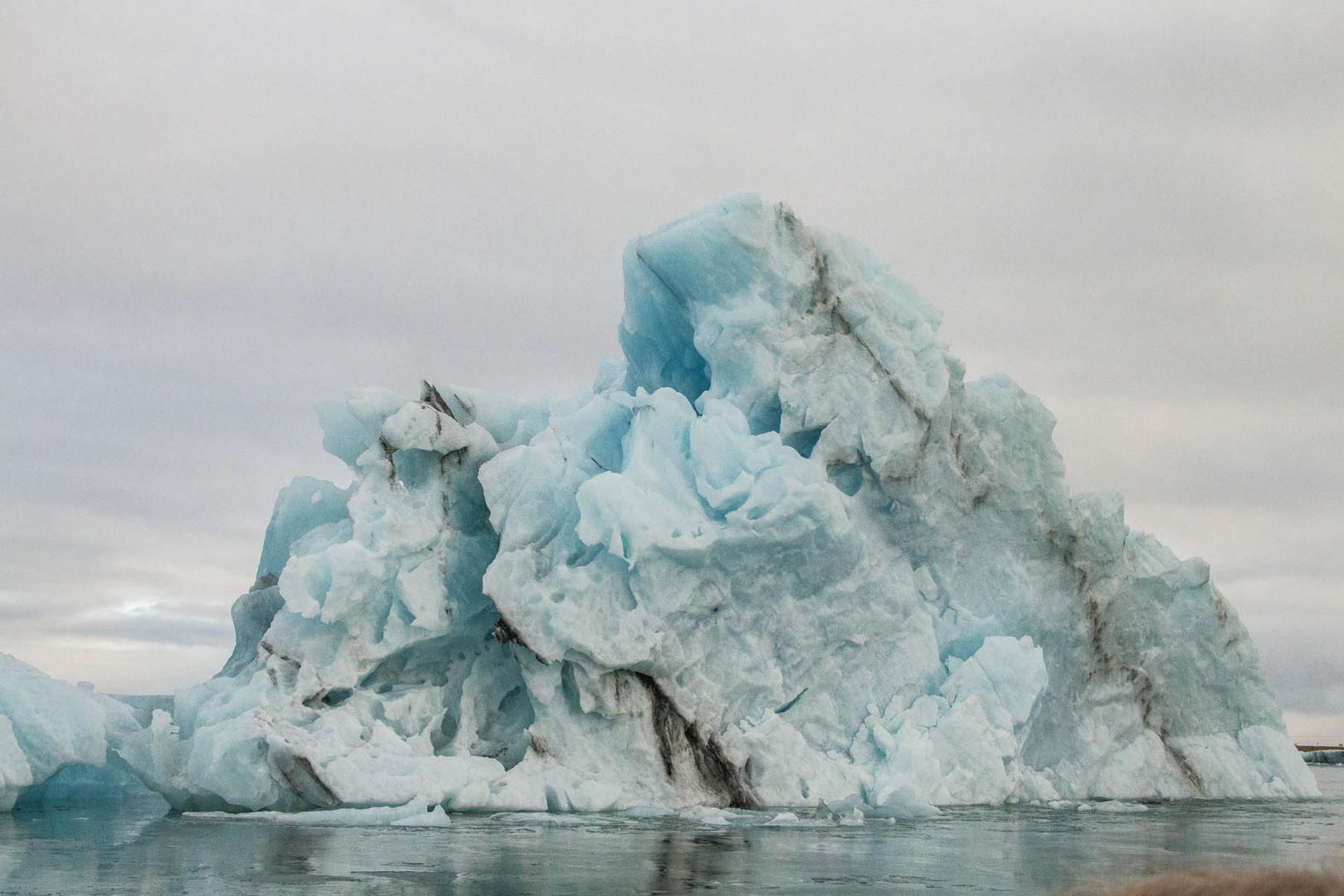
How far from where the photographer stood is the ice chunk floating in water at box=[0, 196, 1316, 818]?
43.6 feet

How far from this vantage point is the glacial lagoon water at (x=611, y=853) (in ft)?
24.6

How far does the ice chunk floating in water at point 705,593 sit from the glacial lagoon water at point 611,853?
0.89 m

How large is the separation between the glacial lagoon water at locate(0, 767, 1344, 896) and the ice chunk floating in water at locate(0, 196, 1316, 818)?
0.89 metres

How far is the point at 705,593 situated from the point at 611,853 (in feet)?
16.3

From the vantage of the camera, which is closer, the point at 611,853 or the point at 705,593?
the point at 611,853

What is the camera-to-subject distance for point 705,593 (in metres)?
14.0

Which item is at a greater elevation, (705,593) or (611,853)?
(705,593)

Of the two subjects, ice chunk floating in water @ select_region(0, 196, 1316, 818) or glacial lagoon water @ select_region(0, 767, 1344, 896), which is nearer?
glacial lagoon water @ select_region(0, 767, 1344, 896)

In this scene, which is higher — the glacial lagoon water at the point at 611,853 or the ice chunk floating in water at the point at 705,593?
the ice chunk floating in water at the point at 705,593

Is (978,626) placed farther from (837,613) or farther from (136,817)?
(136,817)

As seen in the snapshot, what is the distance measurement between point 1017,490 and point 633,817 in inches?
246

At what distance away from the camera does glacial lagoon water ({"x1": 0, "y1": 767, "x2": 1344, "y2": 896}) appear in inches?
295

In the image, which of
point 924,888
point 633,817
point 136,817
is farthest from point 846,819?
point 136,817

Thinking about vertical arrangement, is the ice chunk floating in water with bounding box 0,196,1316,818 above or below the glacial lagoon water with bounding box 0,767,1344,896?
above
